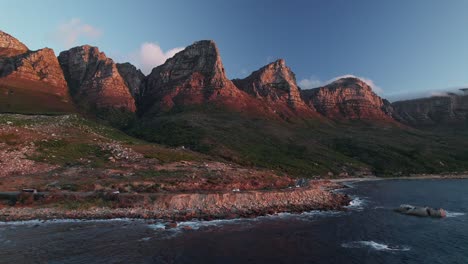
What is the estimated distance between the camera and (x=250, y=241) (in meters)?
50.2

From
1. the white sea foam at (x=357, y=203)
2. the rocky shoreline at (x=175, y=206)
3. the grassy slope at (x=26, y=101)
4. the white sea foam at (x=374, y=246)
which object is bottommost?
the white sea foam at (x=357, y=203)

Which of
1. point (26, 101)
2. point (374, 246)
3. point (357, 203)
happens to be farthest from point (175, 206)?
point (26, 101)

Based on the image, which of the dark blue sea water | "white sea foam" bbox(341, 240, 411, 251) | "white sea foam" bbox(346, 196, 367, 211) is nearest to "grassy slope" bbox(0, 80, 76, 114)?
the dark blue sea water

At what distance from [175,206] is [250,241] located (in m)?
25.0

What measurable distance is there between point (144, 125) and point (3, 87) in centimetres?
7972

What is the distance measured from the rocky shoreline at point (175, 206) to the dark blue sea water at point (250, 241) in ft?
12.5

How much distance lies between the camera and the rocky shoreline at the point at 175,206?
63562mm

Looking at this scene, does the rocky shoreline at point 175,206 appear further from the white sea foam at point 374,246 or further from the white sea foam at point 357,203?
the white sea foam at point 374,246

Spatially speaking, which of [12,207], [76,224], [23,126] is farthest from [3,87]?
[76,224]

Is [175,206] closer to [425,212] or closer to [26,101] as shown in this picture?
[425,212]

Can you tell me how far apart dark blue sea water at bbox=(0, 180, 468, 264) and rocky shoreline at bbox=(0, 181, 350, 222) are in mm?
3797

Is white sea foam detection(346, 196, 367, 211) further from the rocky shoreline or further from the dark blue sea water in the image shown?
the dark blue sea water

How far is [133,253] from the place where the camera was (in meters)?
44.2

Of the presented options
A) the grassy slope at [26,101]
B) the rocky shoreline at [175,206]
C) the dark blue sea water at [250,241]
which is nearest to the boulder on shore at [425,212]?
the dark blue sea water at [250,241]
